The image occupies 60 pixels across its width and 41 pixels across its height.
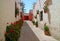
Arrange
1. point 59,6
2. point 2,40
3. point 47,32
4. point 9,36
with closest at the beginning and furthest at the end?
point 9,36
point 2,40
point 59,6
point 47,32

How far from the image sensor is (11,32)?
5164 mm

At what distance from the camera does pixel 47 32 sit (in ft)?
Result: 36.9

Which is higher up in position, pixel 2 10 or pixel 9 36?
pixel 2 10

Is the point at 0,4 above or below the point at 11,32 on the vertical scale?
above

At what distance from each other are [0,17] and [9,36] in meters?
1.04

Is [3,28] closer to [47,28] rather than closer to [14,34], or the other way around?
[14,34]

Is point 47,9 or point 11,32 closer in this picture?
point 11,32

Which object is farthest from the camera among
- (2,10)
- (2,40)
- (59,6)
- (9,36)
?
(59,6)

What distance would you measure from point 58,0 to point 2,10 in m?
3.91

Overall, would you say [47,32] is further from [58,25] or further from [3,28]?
[3,28]

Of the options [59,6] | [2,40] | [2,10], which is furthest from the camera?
[59,6]

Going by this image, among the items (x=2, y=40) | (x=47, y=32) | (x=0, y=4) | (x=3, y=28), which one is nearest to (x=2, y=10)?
(x=0, y=4)

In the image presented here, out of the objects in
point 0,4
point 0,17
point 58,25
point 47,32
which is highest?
point 0,4

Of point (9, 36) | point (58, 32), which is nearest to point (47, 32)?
point (58, 32)
